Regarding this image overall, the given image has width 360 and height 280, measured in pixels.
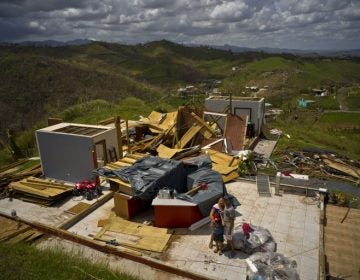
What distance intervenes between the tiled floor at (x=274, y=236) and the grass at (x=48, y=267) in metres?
2.22

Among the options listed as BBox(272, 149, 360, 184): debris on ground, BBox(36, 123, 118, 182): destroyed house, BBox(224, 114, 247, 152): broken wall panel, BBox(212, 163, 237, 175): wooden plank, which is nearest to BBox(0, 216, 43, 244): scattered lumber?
BBox(36, 123, 118, 182): destroyed house

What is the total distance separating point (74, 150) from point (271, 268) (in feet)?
33.1

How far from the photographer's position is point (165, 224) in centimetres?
1124

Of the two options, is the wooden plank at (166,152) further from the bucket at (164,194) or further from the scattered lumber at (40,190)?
the bucket at (164,194)

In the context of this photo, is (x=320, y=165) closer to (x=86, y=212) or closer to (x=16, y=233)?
(x=86, y=212)

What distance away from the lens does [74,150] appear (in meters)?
14.8

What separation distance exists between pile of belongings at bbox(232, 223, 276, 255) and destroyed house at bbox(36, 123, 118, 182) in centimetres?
720

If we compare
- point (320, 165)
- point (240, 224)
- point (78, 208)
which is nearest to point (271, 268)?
point (240, 224)

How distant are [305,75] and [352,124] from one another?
71815 mm

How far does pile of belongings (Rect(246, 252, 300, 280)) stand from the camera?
26.7 ft

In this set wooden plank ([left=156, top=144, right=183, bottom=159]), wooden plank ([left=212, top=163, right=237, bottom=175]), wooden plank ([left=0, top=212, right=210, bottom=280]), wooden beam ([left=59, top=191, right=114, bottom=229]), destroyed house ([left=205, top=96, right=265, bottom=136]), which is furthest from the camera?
destroyed house ([left=205, top=96, right=265, bottom=136])

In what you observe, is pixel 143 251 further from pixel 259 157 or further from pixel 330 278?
pixel 259 157

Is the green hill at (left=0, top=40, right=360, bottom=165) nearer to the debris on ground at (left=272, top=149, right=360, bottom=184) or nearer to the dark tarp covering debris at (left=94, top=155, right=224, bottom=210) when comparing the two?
the debris on ground at (left=272, top=149, right=360, bottom=184)

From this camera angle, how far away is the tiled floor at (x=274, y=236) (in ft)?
30.5
